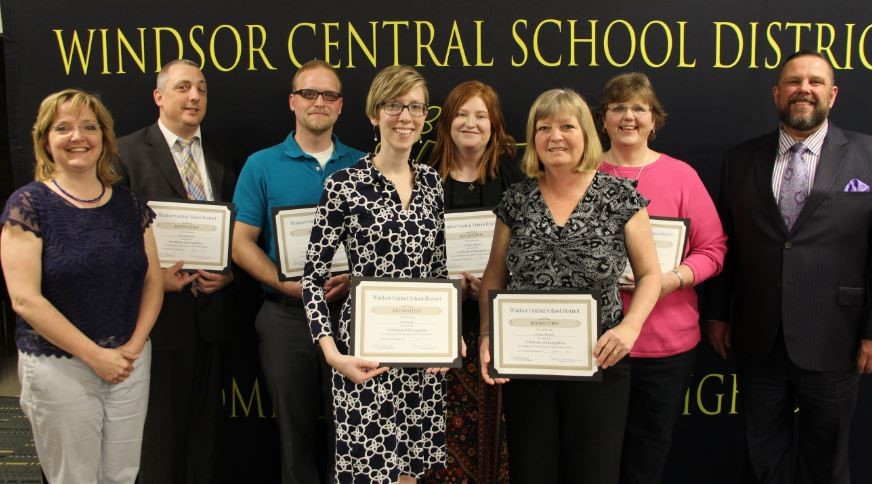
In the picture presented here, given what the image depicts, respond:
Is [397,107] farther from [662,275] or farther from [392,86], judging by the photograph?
[662,275]

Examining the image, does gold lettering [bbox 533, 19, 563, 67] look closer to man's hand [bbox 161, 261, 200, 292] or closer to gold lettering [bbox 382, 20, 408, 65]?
gold lettering [bbox 382, 20, 408, 65]

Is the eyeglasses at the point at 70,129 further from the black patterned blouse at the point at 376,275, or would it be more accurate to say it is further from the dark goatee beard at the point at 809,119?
Result: the dark goatee beard at the point at 809,119

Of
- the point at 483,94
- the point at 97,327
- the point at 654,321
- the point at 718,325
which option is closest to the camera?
the point at 97,327

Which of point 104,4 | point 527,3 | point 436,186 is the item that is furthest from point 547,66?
point 104,4

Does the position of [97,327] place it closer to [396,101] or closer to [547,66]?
[396,101]

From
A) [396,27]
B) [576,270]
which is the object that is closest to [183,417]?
[576,270]

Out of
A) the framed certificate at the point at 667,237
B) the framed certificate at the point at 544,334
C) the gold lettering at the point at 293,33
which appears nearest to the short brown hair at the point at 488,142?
the framed certificate at the point at 667,237

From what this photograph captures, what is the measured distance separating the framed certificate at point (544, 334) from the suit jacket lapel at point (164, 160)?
1486 millimetres

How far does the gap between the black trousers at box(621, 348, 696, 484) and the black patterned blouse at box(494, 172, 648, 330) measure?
0.52m

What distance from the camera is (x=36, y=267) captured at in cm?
212

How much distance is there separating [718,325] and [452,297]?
1.52m

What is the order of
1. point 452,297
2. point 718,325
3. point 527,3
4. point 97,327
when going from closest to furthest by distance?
point 452,297
point 97,327
point 718,325
point 527,3

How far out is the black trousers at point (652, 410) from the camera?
2574 millimetres

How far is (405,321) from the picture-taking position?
6.80ft
